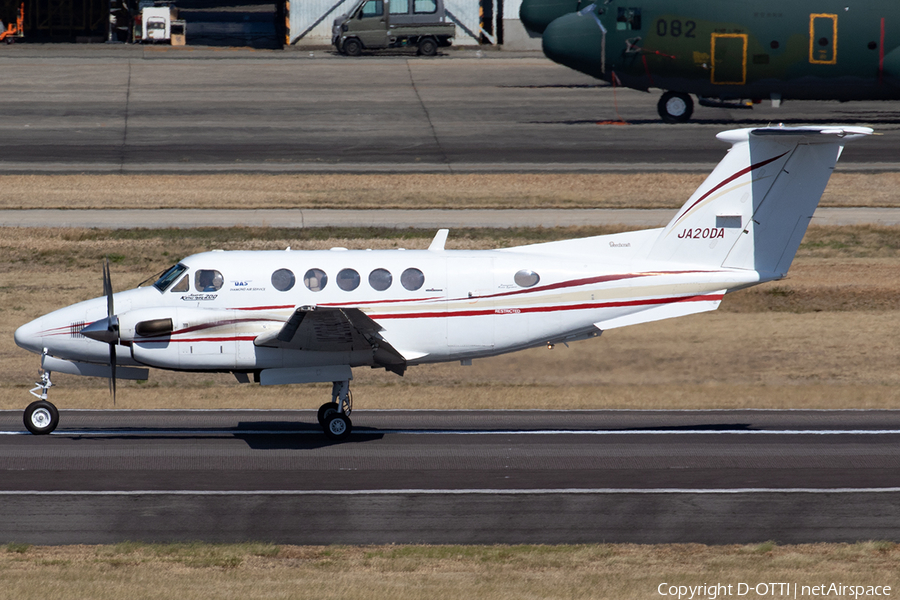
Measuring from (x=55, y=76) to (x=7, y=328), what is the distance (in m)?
40.8

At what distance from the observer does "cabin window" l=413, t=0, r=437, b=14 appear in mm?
76269

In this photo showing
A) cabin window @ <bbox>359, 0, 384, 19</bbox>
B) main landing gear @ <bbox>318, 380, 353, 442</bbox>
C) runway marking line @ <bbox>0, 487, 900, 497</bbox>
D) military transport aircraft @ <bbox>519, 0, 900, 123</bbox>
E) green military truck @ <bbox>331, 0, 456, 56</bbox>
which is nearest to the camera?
runway marking line @ <bbox>0, 487, 900, 497</bbox>

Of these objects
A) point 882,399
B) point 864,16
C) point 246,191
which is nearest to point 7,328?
point 246,191

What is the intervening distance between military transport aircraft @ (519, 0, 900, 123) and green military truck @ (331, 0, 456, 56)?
24.0m

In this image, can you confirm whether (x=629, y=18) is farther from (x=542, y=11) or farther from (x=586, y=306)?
(x=586, y=306)

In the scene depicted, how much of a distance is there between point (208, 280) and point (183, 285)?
0.46 metres

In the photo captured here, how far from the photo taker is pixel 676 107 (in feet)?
187

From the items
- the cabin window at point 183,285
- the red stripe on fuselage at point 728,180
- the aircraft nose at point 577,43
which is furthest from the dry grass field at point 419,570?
the aircraft nose at point 577,43

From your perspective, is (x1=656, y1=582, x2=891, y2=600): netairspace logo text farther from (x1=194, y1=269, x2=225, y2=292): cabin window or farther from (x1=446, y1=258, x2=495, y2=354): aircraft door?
(x1=194, y1=269, x2=225, y2=292): cabin window

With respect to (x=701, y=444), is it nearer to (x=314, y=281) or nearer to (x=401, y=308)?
(x=401, y=308)

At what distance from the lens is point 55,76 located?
223ft

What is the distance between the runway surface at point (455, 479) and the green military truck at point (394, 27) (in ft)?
189

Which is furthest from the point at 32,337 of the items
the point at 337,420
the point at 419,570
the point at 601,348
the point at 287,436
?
the point at 601,348

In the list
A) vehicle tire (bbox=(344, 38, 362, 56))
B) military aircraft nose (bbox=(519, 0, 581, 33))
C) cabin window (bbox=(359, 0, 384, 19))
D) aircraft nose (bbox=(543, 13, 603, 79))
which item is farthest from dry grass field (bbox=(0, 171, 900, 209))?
vehicle tire (bbox=(344, 38, 362, 56))
